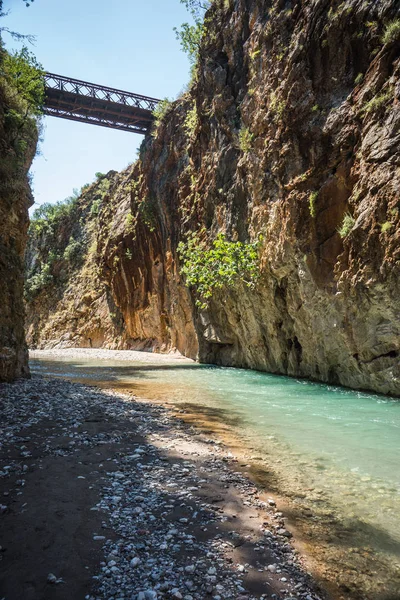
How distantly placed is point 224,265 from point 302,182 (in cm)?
617

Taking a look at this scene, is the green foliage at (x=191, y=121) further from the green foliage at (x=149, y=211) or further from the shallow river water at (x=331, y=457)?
the shallow river water at (x=331, y=457)

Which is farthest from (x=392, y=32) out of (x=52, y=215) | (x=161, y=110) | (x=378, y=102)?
(x=52, y=215)

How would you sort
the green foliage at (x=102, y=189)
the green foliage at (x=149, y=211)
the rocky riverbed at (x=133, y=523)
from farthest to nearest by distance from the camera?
the green foliage at (x=102, y=189) → the green foliage at (x=149, y=211) → the rocky riverbed at (x=133, y=523)

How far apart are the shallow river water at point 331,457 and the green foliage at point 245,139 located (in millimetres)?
11313

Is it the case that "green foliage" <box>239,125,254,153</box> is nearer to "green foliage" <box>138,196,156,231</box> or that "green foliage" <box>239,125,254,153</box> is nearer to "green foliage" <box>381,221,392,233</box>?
"green foliage" <box>381,221,392,233</box>

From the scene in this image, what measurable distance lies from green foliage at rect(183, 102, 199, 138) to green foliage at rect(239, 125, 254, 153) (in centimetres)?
767

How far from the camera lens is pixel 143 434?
6672 millimetres

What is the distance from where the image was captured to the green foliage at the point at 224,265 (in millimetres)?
17312

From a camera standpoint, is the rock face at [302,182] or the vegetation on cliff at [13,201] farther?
the vegetation on cliff at [13,201]

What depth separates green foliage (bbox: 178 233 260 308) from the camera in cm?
1731

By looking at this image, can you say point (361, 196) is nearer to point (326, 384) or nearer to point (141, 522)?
point (326, 384)

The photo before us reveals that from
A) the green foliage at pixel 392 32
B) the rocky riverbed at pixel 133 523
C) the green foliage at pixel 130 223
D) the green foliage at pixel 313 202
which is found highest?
the green foliage at pixel 130 223

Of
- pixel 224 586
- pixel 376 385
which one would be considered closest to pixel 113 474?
pixel 224 586

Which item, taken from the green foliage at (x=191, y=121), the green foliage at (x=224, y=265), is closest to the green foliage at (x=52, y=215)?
the green foliage at (x=191, y=121)
